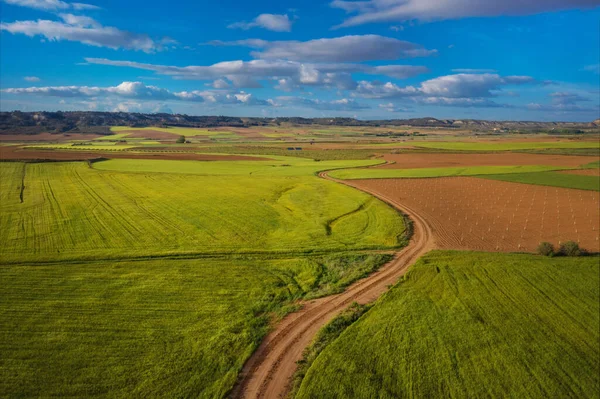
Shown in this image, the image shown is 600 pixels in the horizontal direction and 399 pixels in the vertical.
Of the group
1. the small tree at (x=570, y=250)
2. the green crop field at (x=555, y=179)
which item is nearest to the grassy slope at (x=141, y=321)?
the small tree at (x=570, y=250)

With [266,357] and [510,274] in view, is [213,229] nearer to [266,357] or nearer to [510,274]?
[266,357]

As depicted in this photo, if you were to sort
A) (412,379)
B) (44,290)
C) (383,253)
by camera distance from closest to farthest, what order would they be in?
(412,379) → (44,290) → (383,253)

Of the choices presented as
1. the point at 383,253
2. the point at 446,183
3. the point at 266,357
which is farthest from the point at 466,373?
the point at 446,183

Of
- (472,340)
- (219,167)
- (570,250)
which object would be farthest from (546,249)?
(219,167)

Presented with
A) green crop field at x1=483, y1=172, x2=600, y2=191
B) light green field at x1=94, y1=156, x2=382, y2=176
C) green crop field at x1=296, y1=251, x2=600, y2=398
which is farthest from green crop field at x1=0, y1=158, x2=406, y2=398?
green crop field at x1=483, y1=172, x2=600, y2=191

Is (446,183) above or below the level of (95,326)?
above

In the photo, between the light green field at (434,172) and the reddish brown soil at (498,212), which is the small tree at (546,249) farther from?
the light green field at (434,172)
